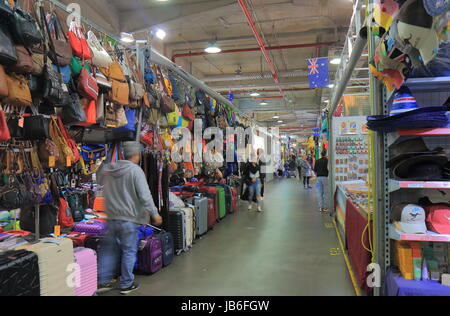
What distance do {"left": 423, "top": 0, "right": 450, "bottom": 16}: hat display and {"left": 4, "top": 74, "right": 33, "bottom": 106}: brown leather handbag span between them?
9.22 ft

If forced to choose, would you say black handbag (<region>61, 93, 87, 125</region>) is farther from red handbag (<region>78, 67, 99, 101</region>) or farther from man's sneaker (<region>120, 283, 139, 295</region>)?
man's sneaker (<region>120, 283, 139, 295</region>)

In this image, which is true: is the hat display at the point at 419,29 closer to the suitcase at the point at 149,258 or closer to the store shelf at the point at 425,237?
the store shelf at the point at 425,237

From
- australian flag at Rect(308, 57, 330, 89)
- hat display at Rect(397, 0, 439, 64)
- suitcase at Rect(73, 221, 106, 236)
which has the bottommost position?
suitcase at Rect(73, 221, 106, 236)

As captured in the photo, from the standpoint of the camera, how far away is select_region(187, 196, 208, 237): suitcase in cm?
580

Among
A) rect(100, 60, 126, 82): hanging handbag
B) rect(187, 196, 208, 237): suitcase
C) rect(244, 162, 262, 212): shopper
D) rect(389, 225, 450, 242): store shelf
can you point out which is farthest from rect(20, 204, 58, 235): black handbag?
rect(244, 162, 262, 212): shopper

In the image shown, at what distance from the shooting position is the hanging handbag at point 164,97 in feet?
16.0

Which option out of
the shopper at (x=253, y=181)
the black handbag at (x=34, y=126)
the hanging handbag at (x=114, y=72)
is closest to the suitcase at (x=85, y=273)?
the black handbag at (x=34, y=126)

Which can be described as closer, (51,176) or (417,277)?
(417,277)

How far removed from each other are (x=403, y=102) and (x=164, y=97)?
3.43m

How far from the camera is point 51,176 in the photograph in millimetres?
3389

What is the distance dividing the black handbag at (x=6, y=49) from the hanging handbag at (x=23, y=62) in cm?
4
